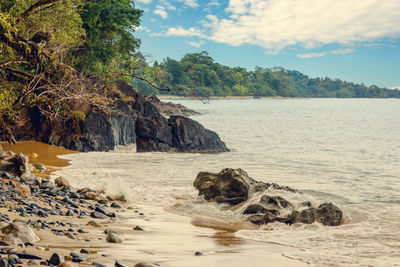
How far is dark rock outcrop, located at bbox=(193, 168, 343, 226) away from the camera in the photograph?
29.7 ft

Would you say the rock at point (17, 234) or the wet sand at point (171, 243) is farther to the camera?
the wet sand at point (171, 243)

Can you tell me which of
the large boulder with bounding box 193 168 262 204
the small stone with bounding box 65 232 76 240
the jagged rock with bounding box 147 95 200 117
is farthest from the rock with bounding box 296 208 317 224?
the jagged rock with bounding box 147 95 200 117

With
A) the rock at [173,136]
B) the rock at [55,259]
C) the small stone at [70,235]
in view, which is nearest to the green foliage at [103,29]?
the rock at [173,136]

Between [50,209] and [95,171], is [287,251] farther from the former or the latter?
[95,171]

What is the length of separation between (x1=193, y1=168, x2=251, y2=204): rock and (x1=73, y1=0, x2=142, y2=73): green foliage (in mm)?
21375

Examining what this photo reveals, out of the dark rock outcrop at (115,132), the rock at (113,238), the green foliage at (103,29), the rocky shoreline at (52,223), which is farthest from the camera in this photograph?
the green foliage at (103,29)

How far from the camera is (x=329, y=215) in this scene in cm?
910

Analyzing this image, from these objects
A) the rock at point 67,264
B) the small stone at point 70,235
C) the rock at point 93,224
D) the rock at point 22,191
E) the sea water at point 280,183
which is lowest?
the sea water at point 280,183

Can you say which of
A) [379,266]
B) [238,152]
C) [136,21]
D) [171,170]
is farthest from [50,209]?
[136,21]

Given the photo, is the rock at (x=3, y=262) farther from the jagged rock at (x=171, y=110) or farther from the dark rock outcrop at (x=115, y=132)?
the jagged rock at (x=171, y=110)

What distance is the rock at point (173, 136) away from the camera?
2283 centimetres

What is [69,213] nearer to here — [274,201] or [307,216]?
[274,201]

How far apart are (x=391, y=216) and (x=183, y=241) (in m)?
6.30

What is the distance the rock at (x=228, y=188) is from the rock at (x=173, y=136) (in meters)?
11.5
